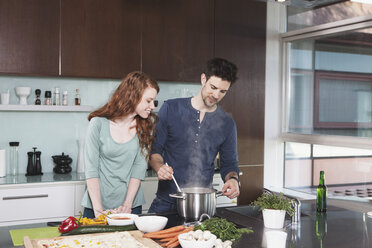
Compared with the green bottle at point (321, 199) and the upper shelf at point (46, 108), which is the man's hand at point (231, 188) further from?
the upper shelf at point (46, 108)

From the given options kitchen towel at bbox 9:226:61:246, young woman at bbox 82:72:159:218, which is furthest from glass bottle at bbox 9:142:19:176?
kitchen towel at bbox 9:226:61:246

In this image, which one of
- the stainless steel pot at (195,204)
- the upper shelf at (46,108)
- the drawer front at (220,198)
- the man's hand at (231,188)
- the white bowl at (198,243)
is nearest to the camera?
the white bowl at (198,243)

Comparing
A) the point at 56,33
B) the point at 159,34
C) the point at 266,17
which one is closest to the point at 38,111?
the point at 56,33

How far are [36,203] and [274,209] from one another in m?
2.19

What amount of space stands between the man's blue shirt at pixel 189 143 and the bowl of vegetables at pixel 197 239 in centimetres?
97

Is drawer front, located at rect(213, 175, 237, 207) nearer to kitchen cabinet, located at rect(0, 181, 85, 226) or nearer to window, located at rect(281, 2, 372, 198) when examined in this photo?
window, located at rect(281, 2, 372, 198)

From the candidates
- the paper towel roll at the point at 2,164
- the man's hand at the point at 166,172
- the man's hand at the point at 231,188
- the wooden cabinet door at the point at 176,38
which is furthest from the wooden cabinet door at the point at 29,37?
the man's hand at the point at 231,188

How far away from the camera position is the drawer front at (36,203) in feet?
11.1

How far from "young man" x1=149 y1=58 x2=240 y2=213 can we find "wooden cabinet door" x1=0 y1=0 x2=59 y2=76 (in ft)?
5.03

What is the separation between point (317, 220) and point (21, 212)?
7.70 ft

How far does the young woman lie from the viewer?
2.43 metres

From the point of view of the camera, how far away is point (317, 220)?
2.25 meters

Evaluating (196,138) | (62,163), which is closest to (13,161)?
(62,163)

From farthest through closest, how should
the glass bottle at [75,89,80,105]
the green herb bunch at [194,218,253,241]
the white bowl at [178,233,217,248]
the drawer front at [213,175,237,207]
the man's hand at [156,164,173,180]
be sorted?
the drawer front at [213,175,237,207]
the glass bottle at [75,89,80,105]
the man's hand at [156,164,173,180]
the green herb bunch at [194,218,253,241]
the white bowl at [178,233,217,248]
